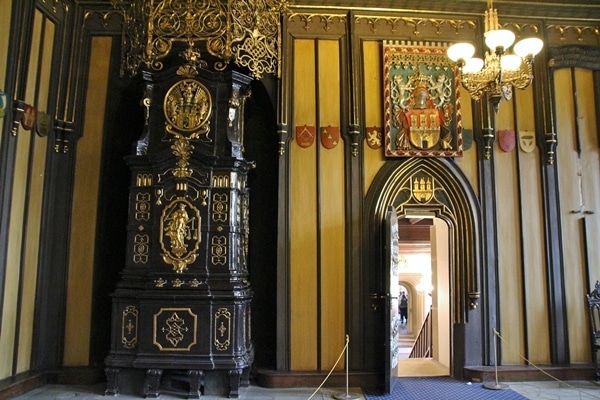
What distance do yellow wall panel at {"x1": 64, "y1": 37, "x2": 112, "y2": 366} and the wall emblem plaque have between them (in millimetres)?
3653

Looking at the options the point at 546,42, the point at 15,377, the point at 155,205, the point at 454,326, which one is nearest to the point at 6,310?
the point at 15,377

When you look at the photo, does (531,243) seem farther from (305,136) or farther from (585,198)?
(305,136)

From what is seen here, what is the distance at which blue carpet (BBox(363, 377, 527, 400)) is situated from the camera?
548 cm

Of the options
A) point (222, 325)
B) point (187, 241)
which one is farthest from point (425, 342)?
point (187, 241)

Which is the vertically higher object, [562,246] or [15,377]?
[562,246]

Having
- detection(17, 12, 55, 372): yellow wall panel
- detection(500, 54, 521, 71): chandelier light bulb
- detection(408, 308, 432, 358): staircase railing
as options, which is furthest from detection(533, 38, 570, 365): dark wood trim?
detection(17, 12, 55, 372): yellow wall panel

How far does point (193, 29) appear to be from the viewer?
5777 millimetres

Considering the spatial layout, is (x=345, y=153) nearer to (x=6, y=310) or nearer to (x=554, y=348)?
(x=554, y=348)

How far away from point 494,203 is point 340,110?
2.30 meters

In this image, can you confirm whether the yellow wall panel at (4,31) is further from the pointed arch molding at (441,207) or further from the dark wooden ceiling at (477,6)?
the pointed arch molding at (441,207)

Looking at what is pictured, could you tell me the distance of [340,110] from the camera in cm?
652

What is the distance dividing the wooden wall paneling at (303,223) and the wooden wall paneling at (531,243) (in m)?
2.64

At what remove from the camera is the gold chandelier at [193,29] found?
19.0ft

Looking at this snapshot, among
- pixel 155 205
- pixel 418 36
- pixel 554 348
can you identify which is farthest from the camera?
pixel 418 36
